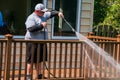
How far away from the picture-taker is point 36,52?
8.31 m

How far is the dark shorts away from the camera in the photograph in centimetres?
814

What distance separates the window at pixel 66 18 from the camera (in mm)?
10578

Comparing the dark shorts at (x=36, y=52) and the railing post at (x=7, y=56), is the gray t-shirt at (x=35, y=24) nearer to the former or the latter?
the dark shorts at (x=36, y=52)

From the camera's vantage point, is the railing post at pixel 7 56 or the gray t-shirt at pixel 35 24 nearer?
the railing post at pixel 7 56

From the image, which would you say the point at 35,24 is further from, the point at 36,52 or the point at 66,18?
the point at 66,18

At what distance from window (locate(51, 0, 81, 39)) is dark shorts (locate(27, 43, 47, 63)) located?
7.15 feet

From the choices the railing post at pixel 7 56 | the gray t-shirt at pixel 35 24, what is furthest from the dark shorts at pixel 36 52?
the railing post at pixel 7 56

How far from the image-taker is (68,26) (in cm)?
1063

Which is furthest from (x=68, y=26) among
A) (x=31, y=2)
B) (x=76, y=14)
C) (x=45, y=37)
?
(x=45, y=37)

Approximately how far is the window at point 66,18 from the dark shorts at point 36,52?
2.18 meters

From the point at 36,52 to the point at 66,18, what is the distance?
2.57 m

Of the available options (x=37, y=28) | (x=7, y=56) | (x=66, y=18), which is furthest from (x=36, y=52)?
(x=66, y=18)

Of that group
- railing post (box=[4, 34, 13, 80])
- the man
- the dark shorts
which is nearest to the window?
the man

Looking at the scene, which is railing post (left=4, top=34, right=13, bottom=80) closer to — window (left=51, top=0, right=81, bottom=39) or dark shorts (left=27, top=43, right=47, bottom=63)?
dark shorts (left=27, top=43, right=47, bottom=63)
